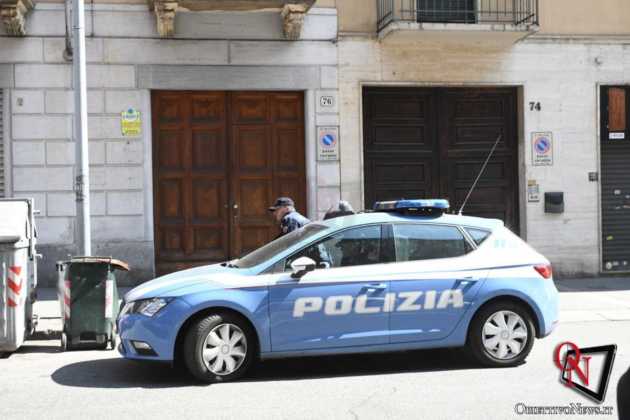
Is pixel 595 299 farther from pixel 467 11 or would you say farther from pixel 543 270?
pixel 467 11

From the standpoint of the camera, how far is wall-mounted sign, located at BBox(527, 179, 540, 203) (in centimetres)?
1490

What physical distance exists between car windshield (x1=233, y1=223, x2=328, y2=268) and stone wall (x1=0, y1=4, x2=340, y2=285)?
19.9 ft

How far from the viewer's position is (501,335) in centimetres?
764

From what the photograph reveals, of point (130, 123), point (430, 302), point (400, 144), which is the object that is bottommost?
point (430, 302)

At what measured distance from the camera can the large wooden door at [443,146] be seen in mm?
14672

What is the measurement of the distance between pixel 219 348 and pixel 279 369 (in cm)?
91

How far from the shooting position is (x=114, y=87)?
13594mm

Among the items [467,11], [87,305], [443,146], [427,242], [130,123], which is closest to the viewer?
[427,242]

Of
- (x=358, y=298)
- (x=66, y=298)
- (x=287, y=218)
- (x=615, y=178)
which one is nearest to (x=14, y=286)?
(x=66, y=298)

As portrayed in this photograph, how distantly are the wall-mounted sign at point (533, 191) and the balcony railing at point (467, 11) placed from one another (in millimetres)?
2975

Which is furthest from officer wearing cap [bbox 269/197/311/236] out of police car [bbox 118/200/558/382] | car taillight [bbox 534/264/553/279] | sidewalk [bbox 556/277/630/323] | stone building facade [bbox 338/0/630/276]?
stone building facade [bbox 338/0/630/276]

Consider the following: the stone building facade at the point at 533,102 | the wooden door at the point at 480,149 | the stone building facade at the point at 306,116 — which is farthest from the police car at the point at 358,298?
the wooden door at the point at 480,149

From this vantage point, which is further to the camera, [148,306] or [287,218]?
[287,218]

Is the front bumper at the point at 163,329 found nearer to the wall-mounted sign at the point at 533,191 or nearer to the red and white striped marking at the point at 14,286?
the red and white striped marking at the point at 14,286
